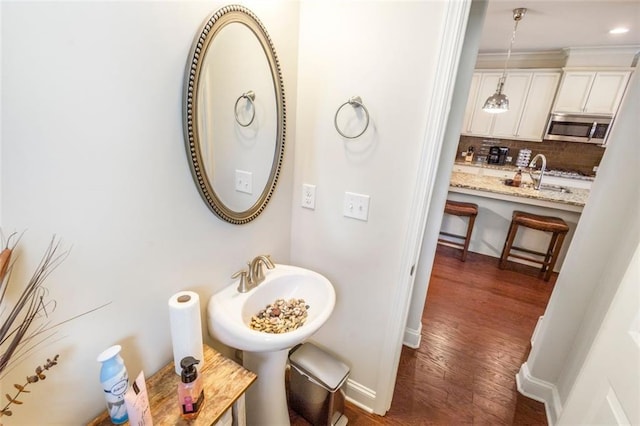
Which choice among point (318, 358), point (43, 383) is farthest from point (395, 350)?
point (43, 383)

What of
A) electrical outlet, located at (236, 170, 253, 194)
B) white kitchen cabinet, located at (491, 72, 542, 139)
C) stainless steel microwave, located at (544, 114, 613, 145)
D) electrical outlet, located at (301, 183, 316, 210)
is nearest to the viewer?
electrical outlet, located at (236, 170, 253, 194)

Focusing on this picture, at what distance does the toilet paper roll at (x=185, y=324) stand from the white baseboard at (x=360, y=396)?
1.02 metres

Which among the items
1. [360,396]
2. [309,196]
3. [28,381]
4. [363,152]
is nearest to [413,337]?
[360,396]

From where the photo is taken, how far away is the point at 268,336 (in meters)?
0.98

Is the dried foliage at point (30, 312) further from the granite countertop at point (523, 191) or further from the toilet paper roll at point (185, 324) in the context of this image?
the granite countertop at point (523, 191)

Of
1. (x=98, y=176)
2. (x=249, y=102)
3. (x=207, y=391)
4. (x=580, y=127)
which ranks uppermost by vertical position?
(x=580, y=127)

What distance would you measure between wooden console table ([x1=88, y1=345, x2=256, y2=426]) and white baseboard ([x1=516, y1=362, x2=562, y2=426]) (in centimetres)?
177

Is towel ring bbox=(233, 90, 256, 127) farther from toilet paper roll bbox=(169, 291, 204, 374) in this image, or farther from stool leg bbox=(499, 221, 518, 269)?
stool leg bbox=(499, 221, 518, 269)

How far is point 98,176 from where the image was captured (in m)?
0.72

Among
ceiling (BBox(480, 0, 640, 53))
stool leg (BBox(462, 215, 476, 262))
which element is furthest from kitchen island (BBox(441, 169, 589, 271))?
ceiling (BBox(480, 0, 640, 53))

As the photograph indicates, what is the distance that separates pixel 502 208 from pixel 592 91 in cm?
238

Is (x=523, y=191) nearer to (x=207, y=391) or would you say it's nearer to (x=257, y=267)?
(x=257, y=267)

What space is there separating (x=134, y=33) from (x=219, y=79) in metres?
0.30

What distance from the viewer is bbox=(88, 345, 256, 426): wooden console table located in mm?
829
